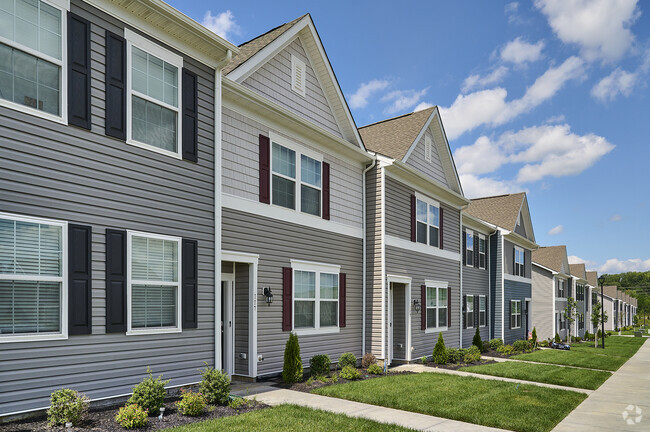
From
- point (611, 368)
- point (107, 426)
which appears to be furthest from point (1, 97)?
point (611, 368)

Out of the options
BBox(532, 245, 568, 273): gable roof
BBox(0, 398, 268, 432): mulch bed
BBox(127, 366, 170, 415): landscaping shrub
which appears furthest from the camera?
BBox(532, 245, 568, 273): gable roof

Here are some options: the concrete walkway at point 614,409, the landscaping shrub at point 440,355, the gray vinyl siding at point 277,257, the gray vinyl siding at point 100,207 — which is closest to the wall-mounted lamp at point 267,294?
the gray vinyl siding at point 277,257

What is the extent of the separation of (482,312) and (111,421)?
21.1 m

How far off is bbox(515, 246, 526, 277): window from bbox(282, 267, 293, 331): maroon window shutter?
20.9 metres

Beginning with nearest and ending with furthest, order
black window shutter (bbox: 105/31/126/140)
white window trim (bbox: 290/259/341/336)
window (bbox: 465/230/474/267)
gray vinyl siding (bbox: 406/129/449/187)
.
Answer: black window shutter (bbox: 105/31/126/140), white window trim (bbox: 290/259/341/336), gray vinyl siding (bbox: 406/129/449/187), window (bbox: 465/230/474/267)

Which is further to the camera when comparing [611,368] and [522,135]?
[522,135]

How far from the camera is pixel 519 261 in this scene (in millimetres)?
29734

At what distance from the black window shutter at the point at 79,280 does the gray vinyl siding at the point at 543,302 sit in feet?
105

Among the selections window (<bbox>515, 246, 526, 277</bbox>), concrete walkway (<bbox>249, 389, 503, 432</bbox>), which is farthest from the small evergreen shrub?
window (<bbox>515, 246, 526, 277</bbox>)

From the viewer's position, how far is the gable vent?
501 inches

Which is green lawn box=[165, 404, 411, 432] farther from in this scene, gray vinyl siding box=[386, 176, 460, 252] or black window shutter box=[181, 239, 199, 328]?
gray vinyl siding box=[386, 176, 460, 252]

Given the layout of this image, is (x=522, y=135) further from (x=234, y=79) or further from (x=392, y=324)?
(x=234, y=79)

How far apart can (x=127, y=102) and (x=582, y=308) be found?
51.8 meters

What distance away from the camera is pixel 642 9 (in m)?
13.1
